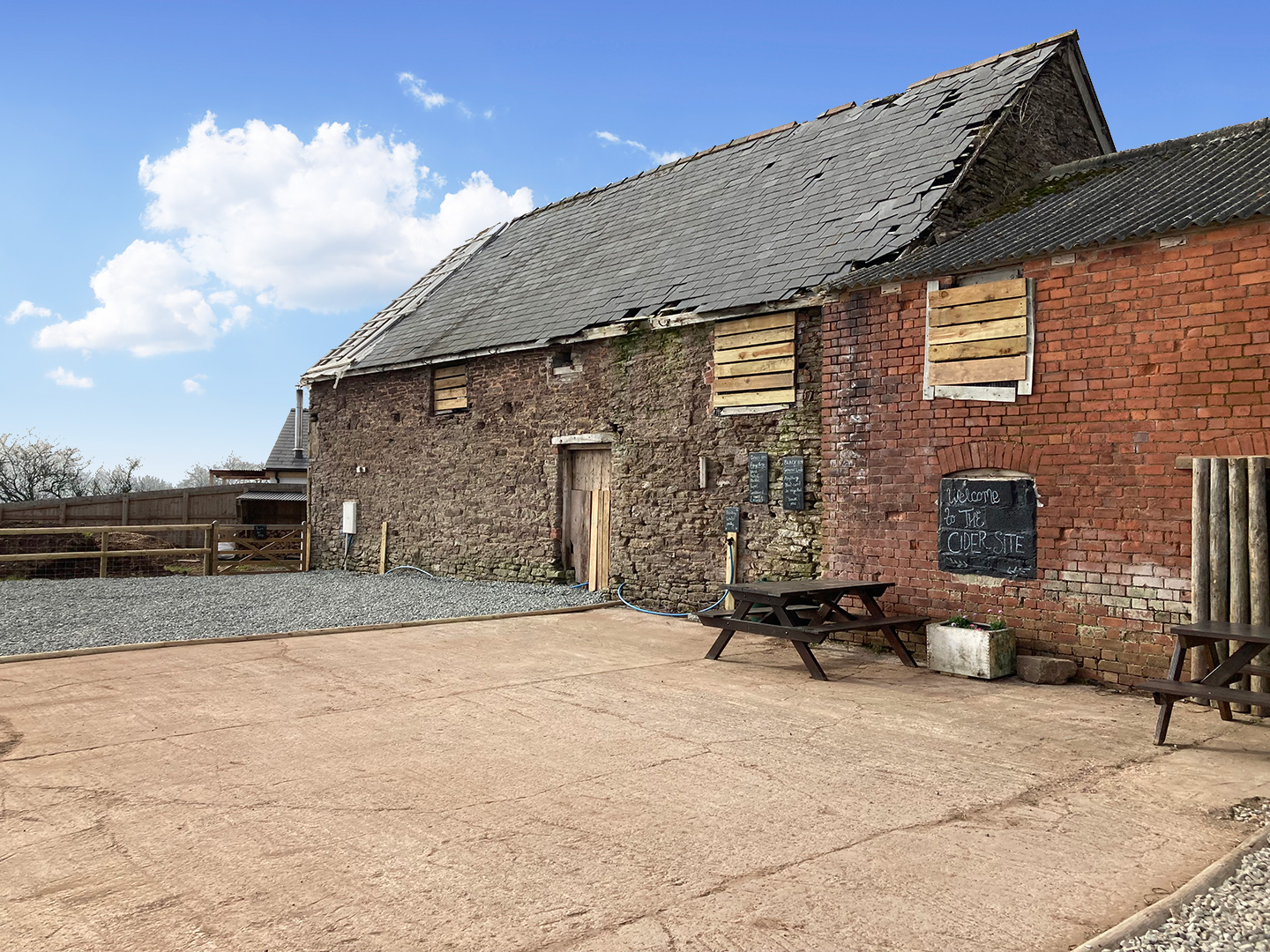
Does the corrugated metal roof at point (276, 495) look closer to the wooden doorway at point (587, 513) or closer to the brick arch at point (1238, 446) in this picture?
the wooden doorway at point (587, 513)

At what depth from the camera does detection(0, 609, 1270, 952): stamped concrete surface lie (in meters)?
3.09

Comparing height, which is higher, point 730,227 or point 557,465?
point 730,227

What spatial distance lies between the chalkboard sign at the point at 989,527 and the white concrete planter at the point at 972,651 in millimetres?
644

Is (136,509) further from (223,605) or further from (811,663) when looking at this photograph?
(811,663)

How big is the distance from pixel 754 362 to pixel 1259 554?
5575 mm

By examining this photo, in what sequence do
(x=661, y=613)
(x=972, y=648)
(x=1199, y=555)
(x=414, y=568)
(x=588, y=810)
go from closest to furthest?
(x=588, y=810)
(x=1199, y=555)
(x=972, y=648)
(x=661, y=613)
(x=414, y=568)

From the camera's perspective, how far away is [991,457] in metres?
8.23

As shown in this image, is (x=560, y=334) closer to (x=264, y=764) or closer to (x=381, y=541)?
(x=381, y=541)

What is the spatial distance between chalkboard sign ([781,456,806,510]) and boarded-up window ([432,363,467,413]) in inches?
276

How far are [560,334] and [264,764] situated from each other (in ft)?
30.0

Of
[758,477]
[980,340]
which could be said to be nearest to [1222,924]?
[980,340]

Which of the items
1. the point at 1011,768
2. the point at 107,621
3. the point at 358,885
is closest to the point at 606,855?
the point at 358,885

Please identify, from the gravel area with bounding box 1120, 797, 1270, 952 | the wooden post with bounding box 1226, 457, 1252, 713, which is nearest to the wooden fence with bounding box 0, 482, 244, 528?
the wooden post with bounding box 1226, 457, 1252, 713

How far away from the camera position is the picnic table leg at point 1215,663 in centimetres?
627
